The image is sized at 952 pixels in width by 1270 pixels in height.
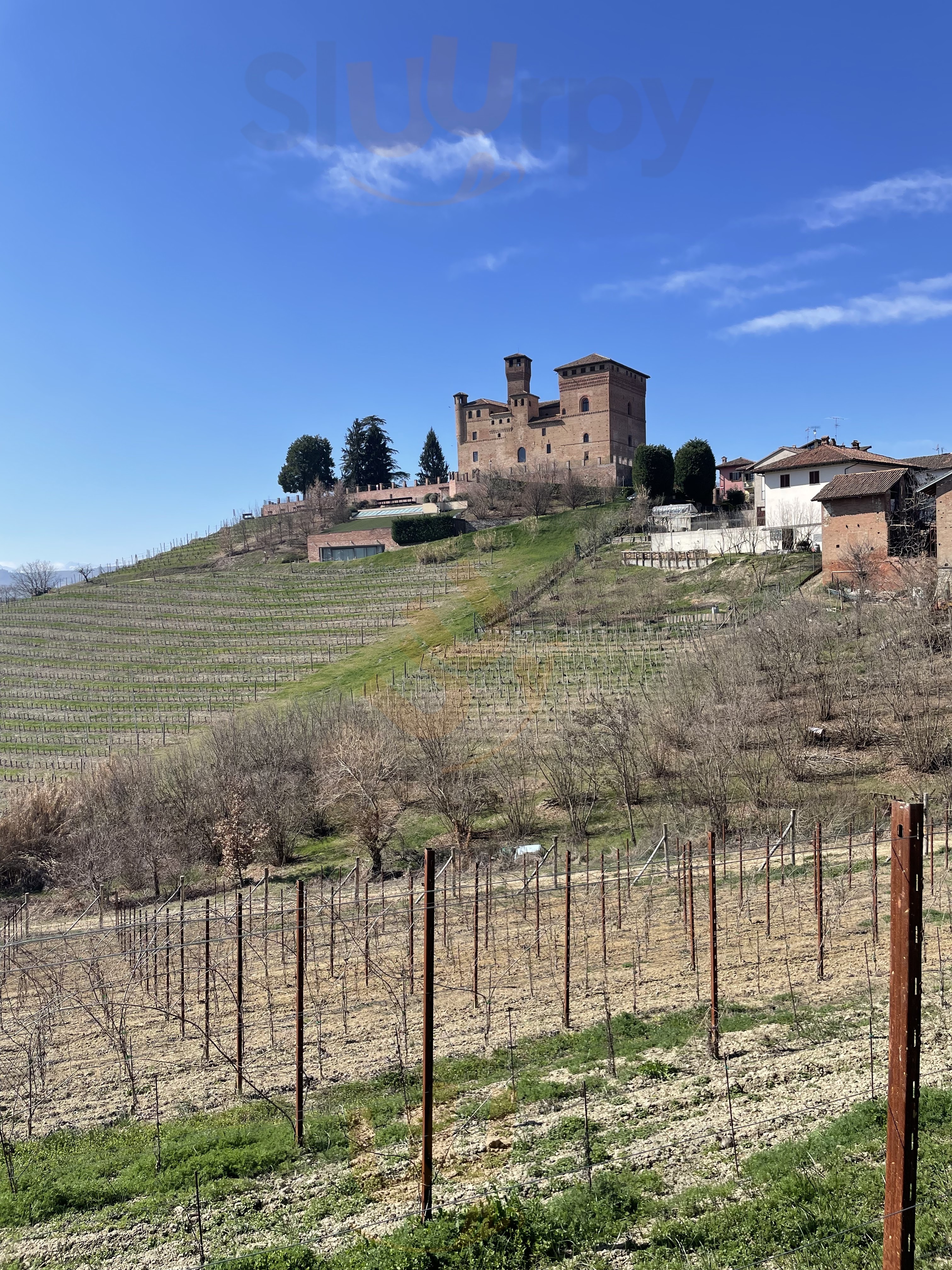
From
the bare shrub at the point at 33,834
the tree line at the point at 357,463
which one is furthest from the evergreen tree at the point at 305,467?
the bare shrub at the point at 33,834

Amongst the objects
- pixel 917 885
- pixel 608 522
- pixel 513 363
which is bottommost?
pixel 917 885

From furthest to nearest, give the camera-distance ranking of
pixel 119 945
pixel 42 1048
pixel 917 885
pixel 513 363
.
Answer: pixel 513 363 → pixel 119 945 → pixel 42 1048 → pixel 917 885

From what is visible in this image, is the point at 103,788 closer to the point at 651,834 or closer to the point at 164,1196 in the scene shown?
the point at 651,834

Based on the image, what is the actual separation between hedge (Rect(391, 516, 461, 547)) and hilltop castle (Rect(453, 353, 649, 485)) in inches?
455

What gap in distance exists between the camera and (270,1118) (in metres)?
8.27

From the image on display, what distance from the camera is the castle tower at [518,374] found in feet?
280

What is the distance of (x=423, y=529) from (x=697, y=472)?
838 inches

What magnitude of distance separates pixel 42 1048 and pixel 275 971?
3.84m

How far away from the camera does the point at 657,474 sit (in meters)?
64.4

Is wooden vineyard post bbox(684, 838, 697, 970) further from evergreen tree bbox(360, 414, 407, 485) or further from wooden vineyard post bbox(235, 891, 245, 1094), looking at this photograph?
evergreen tree bbox(360, 414, 407, 485)

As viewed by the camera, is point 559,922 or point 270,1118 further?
point 559,922

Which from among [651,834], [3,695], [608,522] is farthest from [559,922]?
[608,522]

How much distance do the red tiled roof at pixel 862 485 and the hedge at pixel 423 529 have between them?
109 ft

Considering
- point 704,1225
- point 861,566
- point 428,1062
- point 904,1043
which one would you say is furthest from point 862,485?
point 904,1043
